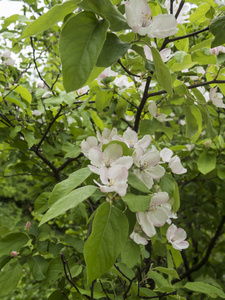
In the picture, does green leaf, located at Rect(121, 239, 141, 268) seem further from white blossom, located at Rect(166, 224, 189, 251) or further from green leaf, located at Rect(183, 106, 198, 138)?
green leaf, located at Rect(183, 106, 198, 138)

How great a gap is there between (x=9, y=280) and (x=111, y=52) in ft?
3.10

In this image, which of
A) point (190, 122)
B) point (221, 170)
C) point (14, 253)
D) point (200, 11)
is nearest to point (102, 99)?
point (190, 122)

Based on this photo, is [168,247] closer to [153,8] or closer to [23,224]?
[23,224]

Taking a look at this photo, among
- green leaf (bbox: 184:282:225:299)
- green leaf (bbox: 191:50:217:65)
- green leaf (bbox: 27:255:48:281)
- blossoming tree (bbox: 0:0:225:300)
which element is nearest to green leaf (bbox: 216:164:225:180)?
blossoming tree (bbox: 0:0:225:300)

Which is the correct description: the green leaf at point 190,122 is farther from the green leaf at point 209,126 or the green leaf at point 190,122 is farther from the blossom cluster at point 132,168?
the blossom cluster at point 132,168

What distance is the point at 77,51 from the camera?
1.68ft

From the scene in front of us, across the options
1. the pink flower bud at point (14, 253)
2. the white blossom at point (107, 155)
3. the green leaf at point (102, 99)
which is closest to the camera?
the white blossom at point (107, 155)

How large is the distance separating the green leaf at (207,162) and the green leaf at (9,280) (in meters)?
0.97

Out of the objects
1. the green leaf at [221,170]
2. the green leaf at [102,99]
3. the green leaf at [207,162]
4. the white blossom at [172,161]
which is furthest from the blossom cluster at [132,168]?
the green leaf at [221,170]

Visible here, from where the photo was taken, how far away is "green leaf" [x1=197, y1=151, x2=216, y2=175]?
1496 millimetres

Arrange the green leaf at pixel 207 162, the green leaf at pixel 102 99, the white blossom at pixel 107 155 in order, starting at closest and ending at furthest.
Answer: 1. the white blossom at pixel 107 155
2. the green leaf at pixel 102 99
3. the green leaf at pixel 207 162

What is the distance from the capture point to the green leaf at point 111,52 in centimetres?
57

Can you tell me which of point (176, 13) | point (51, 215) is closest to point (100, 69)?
point (51, 215)

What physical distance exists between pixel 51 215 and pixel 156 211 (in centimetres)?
38
